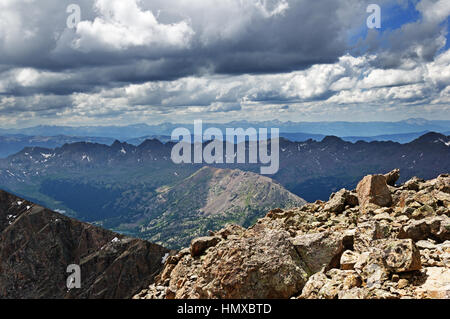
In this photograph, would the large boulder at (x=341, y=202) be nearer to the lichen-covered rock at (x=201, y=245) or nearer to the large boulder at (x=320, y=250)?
the lichen-covered rock at (x=201, y=245)

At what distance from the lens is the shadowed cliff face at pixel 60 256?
133000 millimetres

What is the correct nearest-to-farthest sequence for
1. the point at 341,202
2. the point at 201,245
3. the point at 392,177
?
the point at 201,245 → the point at 341,202 → the point at 392,177

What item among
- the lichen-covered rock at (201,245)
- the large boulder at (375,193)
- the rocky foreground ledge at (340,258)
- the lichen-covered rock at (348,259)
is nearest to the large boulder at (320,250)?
the rocky foreground ledge at (340,258)

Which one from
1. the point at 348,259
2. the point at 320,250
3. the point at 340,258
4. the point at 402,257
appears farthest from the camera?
the point at 320,250

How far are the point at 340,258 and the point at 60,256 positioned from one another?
584 ft

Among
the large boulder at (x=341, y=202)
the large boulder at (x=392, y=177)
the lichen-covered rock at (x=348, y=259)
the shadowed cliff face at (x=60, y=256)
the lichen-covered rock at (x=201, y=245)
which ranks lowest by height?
the shadowed cliff face at (x=60, y=256)

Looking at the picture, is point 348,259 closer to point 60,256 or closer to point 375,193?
point 375,193

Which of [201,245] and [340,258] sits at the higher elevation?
[340,258]

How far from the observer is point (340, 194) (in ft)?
123

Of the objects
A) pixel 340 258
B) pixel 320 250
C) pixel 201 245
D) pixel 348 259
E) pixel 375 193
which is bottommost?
pixel 201 245

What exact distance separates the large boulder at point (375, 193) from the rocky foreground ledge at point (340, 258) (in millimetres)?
108

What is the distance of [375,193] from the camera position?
34.6 m

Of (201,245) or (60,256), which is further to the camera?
(60,256)

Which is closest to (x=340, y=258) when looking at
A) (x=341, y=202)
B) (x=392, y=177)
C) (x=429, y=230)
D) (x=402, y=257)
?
(x=402, y=257)
